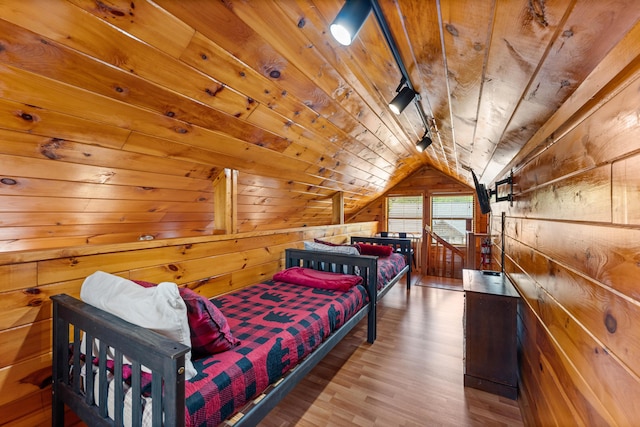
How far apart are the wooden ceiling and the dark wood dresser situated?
1.03 m

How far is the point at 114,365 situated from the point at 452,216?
5.96m

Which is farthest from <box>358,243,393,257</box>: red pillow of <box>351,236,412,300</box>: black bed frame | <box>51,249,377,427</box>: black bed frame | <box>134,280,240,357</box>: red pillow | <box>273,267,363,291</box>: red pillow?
<box>134,280,240,357</box>: red pillow

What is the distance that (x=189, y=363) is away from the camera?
3.84 ft

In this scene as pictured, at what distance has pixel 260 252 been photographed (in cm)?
293

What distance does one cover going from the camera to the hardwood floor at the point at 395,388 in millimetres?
1744

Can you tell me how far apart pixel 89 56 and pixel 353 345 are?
2768 mm

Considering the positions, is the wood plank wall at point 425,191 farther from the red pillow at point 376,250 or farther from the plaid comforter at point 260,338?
the plaid comforter at point 260,338

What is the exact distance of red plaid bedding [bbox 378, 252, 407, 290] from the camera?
316cm

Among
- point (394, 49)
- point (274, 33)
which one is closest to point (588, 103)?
point (394, 49)

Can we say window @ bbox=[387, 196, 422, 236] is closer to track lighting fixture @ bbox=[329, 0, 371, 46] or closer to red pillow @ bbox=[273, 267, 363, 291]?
red pillow @ bbox=[273, 267, 363, 291]

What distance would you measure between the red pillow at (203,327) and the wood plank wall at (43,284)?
777 millimetres

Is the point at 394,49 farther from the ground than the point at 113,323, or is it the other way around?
the point at 394,49

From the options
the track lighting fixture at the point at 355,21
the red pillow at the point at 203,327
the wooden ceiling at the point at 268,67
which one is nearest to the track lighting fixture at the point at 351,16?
the track lighting fixture at the point at 355,21

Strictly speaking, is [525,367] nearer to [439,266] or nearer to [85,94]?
[85,94]
